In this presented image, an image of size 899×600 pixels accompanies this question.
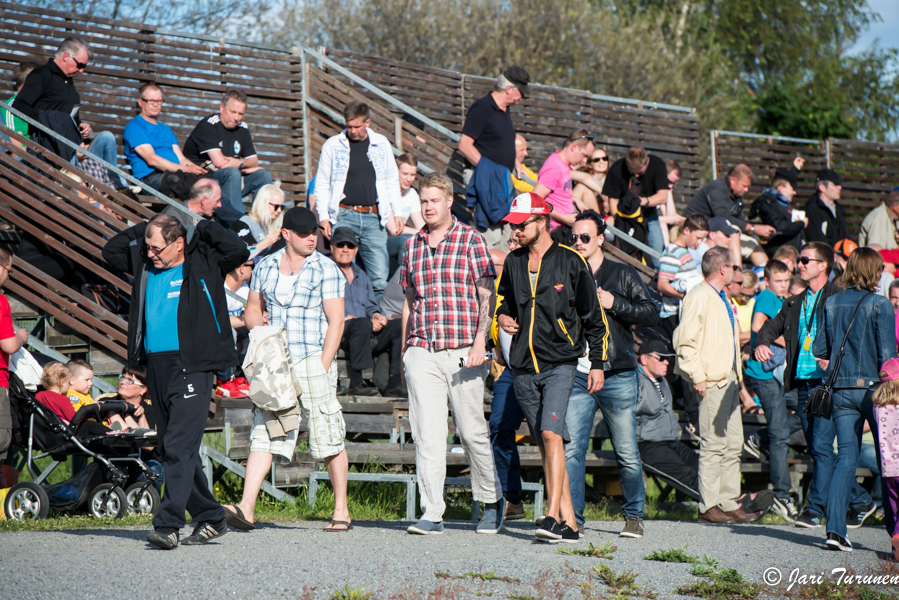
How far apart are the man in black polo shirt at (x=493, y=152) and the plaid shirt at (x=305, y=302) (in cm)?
404

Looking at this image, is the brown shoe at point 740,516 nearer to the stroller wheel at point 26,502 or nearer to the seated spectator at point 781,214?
the stroller wheel at point 26,502

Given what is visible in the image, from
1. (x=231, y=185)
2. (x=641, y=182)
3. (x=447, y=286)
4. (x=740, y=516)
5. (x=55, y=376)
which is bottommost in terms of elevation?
(x=740, y=516)

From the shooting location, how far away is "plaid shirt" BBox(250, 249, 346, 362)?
645 centimetres

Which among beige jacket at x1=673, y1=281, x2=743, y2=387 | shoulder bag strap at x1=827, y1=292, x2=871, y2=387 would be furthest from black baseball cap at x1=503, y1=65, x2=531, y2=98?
shoulder bag strap at x1=827, y1=292, x2=871, y2=387

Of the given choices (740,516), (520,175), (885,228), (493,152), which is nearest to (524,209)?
(740,516)

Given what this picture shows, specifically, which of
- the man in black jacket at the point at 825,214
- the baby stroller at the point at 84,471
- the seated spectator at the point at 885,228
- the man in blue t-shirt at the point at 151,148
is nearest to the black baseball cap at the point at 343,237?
the man in blue t-shirt at the point at 151,148

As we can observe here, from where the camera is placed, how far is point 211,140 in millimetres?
10859

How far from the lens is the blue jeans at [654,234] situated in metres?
12.4

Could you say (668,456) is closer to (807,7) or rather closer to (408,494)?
(408,494)

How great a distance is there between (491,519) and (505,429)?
26.6 inches

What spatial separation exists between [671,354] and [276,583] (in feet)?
17.8

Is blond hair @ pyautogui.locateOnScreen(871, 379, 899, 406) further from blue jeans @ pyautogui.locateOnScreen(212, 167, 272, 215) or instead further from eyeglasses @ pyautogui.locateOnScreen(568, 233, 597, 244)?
blue jeans @ pyautogui.locateOnScreen(212, 167, 272, 215)

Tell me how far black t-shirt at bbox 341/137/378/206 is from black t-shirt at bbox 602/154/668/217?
356 cm

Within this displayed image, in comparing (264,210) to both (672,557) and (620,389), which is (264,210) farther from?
(672,557)
